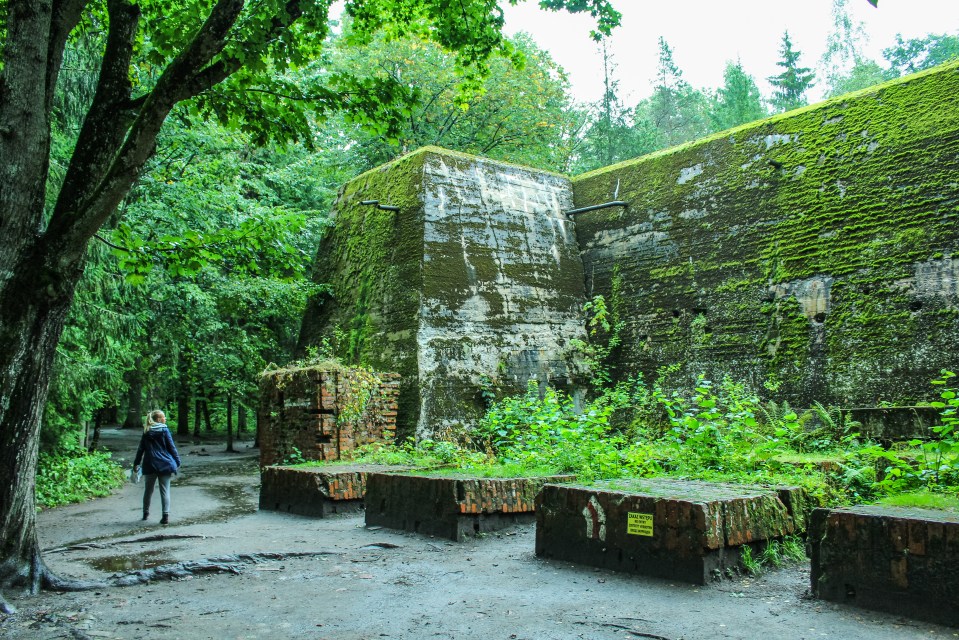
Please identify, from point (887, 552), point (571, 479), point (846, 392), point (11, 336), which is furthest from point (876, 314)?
point (11, 336)

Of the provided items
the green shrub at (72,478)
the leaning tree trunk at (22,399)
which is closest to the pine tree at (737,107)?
the green shrub at (72,478)

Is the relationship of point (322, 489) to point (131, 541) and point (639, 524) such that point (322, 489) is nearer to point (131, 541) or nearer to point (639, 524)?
point (131, 541)

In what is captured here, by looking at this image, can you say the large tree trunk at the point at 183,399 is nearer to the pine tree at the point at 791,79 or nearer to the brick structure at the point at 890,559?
the brick structure at the point at 890,559

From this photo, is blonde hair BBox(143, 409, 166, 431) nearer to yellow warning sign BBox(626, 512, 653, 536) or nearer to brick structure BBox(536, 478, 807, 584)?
brick structure BBox(536, 478, 807, 584)

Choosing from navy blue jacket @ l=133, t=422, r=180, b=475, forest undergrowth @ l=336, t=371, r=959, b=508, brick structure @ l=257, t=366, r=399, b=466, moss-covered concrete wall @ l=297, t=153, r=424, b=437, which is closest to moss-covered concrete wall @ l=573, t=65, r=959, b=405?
forest undergrowth @ l=336, t=371, r=959, b=508

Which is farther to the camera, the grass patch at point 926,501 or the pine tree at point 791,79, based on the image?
the pine tree at point 791,79

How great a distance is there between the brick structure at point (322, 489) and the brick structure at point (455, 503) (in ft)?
3.05

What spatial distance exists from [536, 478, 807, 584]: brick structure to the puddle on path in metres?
3.16

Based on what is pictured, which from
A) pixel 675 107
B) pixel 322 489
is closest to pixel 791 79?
pixel 675 107

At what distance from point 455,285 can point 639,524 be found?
28.9 ft

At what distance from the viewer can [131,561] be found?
6031mm

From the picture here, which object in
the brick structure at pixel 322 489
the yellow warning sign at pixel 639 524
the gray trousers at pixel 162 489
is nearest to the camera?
the yellow warning sign at pixel 639 524

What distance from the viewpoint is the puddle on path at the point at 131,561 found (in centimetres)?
573

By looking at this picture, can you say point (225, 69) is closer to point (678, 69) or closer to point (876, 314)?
point (876, 314)
